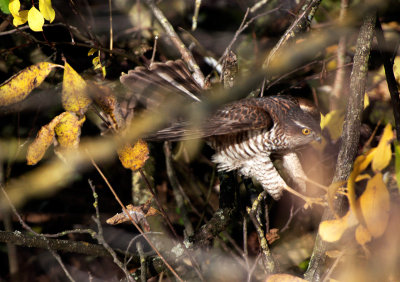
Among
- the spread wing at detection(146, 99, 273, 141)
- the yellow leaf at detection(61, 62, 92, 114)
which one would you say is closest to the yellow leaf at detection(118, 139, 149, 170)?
Result: the yellow leaf at detection(61, 62, 92, 114)

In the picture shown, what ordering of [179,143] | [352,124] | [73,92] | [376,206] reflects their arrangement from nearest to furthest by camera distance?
[376,206] → [73,92] → [352,124] → [179,143]

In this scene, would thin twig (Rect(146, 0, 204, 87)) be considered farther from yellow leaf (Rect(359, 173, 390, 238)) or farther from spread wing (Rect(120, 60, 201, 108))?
yellow leaf (Rect(359, 173, 390, 238))

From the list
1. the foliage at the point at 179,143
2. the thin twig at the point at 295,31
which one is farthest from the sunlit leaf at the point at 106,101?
the thin twig at the point at 295,31

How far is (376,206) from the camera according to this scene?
1108 mm

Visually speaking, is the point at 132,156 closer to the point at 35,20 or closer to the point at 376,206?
the point at 35,20

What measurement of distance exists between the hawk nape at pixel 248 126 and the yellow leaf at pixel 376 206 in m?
1.65

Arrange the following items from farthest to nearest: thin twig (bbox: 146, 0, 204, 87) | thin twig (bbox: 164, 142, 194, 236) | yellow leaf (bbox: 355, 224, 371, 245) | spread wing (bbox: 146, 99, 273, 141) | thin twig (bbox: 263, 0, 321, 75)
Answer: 1. thin twig (bbox: 164, 142, 194, 236)
2. thin twig (bbox: 146, 0, 204, 87)
3. thin twig (bbox: 263, 0, 321, 75)
4. spread wing (bbox: 146, 99, 273, 141)
5. yellow leaf (bbox: 355, 224, 371, 245)

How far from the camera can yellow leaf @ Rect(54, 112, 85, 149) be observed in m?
1.83

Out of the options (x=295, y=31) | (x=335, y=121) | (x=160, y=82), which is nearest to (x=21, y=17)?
(x=160, y=82)

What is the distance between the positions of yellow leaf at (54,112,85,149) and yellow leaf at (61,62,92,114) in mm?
57

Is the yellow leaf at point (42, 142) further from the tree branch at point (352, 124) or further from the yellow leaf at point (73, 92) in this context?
the tree branch at point (352, 124)

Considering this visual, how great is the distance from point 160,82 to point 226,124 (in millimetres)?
670

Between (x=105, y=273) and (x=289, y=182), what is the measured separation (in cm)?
190

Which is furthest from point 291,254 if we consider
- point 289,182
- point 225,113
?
point 225,113
